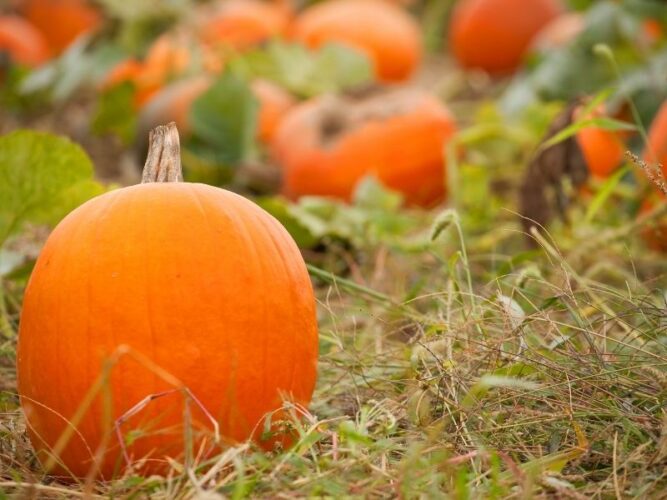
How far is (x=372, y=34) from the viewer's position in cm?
534

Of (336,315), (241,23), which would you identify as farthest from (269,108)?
(336,315)

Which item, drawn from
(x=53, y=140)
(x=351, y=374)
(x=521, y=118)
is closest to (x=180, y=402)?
(x=351, y=374)

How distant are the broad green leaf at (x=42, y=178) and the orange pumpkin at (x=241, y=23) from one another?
280cm

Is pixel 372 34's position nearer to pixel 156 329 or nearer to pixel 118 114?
pixel 118 114

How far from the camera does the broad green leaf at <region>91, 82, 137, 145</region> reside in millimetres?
4035

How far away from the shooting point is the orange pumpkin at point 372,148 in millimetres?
3533

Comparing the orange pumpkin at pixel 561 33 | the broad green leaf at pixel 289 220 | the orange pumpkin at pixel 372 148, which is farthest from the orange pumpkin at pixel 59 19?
the broad green leaf at pixel 289 220

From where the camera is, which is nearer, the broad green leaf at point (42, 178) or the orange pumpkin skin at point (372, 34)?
the broad green leaf at point (42, 178)

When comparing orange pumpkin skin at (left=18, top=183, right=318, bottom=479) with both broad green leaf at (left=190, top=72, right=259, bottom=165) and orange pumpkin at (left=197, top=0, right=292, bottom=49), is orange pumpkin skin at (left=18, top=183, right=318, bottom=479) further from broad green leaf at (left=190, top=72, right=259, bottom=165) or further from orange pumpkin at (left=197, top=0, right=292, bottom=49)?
orange pumpkin at (left=197, top=0, right=292, bottom=49)

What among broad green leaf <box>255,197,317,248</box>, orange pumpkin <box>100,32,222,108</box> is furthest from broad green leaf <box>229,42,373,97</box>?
broad green leaf <box>255,197,317,248</box>

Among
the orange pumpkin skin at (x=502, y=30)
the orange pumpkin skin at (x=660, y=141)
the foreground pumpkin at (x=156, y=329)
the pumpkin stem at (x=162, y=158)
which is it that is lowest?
the orange pumpkin skin at (x=502, y=30)

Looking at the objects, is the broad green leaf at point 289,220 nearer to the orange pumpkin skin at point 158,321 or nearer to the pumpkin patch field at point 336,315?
the pumpkin patch field at point 336,315

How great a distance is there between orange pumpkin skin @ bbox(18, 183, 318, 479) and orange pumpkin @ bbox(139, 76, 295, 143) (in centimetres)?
227

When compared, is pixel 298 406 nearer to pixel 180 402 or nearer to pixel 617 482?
pixel 180 402
